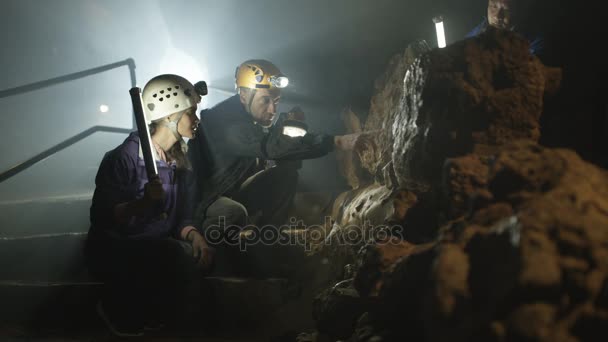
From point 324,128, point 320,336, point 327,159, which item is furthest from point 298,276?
point 324,128

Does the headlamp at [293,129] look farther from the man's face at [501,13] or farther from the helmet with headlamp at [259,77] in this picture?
the man's face at [501,13]

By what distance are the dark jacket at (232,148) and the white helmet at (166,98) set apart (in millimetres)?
1033

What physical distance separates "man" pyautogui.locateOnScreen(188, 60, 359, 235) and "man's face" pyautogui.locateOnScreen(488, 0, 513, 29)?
5.84ft

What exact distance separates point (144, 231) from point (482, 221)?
2558 mm

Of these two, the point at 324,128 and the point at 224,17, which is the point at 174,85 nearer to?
the point at 324,128

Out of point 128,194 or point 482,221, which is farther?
point 128,194

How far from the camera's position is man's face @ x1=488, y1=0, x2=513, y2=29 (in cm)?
332

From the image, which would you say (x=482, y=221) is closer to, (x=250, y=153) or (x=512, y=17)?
(x=512, y=17)

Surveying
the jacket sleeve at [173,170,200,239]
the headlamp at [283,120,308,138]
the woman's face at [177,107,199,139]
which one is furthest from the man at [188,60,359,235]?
the woman's face at [177,107,199,139]

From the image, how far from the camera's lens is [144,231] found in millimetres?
2926

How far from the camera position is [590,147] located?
2.29 meters

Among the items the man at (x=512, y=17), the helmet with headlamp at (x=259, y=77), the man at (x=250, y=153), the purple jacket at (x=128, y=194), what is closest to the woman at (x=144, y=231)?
the purple jacket at (x=128, y=194)

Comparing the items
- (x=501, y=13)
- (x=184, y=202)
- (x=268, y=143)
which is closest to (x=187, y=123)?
(x=184, y=202)

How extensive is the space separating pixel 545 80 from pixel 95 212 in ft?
10.8
